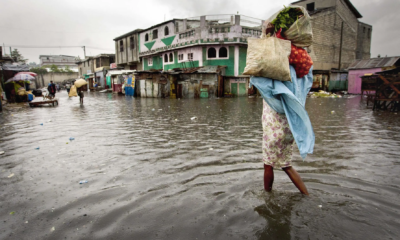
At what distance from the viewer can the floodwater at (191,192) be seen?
2258 mm

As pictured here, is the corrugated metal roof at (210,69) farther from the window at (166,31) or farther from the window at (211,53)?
the window at (166,31)

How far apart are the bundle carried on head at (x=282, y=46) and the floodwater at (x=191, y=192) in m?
1.42

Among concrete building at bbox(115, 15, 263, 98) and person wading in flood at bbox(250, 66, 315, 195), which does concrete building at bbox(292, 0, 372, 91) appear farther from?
person wading in flood at bbox(250, 66, 315, 195)

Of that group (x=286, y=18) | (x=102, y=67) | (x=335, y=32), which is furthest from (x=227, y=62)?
(x=102, y=67)

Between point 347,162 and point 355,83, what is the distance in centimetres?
2752

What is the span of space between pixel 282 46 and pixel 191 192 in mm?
1947

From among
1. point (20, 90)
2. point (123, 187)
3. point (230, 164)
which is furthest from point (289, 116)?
point (20, 90)

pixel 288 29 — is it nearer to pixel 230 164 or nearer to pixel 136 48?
pixel 230 164

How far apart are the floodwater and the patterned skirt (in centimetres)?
49

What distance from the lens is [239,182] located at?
3.29 meters

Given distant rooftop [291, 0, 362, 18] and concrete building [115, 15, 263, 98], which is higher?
distant rooftop [291, 0, 362, 18]

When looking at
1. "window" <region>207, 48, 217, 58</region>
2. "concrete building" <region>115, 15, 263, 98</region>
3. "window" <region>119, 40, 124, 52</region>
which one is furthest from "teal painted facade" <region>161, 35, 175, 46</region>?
"window" <region>119, 40, 124, 52</region>

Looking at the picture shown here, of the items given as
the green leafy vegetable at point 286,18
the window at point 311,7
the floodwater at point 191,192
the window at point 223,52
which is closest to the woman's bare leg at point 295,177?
the floodwater at point 191,192

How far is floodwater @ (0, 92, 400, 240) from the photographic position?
2.26m
